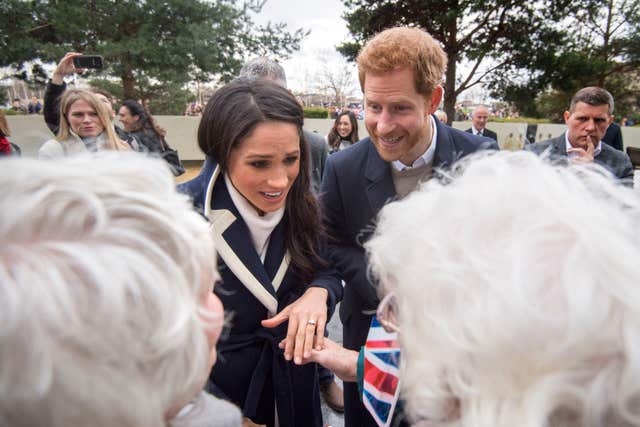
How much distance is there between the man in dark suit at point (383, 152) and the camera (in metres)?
1.73

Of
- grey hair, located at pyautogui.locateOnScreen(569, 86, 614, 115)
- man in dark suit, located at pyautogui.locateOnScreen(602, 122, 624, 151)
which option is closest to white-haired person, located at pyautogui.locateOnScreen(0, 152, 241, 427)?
grey hair, located at pyautogui.locateOnScreen(569, 86, 614, 115)

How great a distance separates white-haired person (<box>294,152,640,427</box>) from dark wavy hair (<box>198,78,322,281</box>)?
933 millimetres

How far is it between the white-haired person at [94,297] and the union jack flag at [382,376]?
62cm

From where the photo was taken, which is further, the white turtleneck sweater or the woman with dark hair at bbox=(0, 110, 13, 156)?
the woman with dark hair at bbox=(0, 110, 13, 156)

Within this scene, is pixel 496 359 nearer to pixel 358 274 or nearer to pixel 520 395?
pixel 520 395

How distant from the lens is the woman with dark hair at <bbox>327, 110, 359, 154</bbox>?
246 inches

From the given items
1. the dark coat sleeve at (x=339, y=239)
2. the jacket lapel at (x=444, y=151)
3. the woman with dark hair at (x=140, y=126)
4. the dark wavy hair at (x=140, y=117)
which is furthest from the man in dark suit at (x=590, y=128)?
the dark wavy hair at (x=140, y=117)

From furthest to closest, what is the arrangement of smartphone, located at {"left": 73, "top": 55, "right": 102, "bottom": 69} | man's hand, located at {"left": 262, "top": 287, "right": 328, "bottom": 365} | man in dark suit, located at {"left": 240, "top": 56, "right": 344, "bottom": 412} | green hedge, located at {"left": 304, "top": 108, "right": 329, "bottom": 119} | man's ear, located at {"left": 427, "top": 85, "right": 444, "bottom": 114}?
green hedge, located at {"left": 304, "top": 108, "right": 329, "bottom": 119} → smartphone, located at {"left": 73, "top": 55, "right": 102, "bottom": 69} → man in dark suit, located at {"left": 240, "top": 56, "right": 344, "bottom": 412} → man's ear, located at {"left": 427, "top": 85, "right": 444, "bottom": 114} → man's hand, located at {"left": 262, "top": 287, "right": 328, "bottom": 365}

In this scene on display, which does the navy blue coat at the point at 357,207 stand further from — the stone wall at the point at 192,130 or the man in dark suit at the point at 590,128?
the stone wall at the point at 192,130

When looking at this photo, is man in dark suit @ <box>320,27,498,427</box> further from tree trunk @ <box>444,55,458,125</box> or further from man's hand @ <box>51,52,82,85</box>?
tree trunk @ <box>444,55,458,125</box>

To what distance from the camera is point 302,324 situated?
1.37 meters

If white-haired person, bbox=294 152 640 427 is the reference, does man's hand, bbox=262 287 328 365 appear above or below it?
below

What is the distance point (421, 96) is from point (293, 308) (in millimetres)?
1103

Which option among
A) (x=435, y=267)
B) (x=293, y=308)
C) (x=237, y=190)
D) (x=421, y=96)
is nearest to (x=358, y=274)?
(x=293, y=308)
